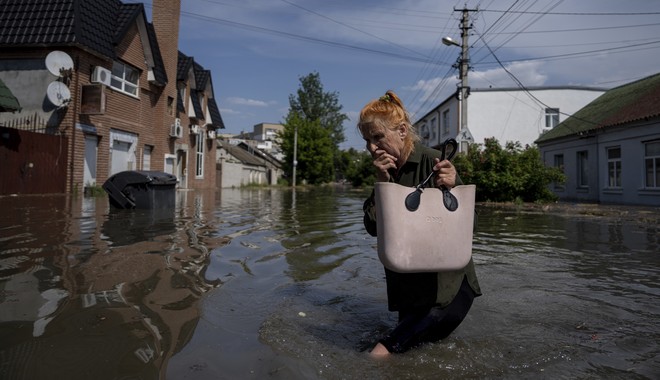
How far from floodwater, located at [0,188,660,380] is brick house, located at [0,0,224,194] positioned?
30.1 feet

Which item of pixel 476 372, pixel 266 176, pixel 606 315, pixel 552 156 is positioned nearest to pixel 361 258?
pixel 606 315

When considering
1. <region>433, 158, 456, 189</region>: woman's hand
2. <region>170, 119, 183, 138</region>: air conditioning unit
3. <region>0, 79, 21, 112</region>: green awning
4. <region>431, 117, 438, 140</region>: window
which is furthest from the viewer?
<region>431, 117, 438, 140</region>: window

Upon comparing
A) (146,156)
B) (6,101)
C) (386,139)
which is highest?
(6,101)

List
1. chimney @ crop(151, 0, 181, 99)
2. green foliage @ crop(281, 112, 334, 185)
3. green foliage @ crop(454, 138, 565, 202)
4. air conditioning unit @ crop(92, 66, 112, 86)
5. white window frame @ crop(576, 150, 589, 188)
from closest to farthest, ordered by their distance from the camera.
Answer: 1. air conditioning unit @ crop(92, 66, 112, 86)
2. green foliage @ crop(454, 138, 565, 202)
3. white window frame @ crop(576, 150, 589, 188)
4. chimney @ crop(151, 0, 181, 99)
5. green foliage @ crop(281, 112, 334, 185)

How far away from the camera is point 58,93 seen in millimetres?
14609

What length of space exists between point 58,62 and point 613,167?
→ 22.3 m

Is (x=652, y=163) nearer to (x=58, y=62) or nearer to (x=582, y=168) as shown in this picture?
(x=582, y=168)

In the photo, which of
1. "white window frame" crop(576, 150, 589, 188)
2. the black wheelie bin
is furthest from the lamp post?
the black wheelie bin

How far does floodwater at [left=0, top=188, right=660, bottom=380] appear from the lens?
2.28 metres

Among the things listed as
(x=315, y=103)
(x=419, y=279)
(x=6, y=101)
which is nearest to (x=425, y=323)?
(x=419, y=279)

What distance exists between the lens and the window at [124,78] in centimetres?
1817

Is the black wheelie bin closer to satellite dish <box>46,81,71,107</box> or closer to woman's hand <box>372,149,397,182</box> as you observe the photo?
satellite dish <box>46,81,71,107</box>

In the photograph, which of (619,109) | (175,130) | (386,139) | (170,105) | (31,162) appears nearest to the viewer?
(386,139)

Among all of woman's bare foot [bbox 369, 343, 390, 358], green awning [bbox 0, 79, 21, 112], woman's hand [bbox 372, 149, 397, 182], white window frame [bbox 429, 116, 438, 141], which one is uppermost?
white window frame [bbox 429, 116, 438, 141]
